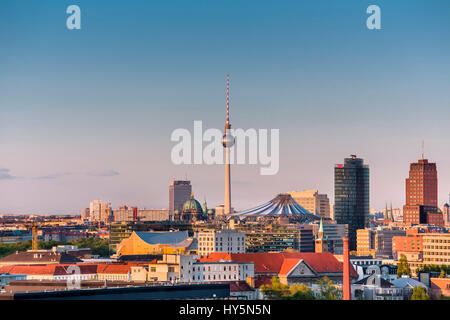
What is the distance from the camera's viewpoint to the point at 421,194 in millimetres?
121938

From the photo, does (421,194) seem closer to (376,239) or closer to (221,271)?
(376,239)

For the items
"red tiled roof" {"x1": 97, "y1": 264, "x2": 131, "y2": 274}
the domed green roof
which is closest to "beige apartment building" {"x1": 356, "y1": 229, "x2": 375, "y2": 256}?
the domed green roof

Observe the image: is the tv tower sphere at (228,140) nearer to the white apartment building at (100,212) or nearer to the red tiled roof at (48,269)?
the red tiled roof at (48,269)

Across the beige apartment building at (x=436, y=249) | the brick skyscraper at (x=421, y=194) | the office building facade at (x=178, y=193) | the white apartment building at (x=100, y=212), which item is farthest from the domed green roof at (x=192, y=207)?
the beige apartment building at (x=436, y=249)

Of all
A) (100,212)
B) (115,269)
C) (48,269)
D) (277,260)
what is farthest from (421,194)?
(48,269)

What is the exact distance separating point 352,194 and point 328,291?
198ft

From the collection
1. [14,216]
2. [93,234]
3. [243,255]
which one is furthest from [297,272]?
[14,216]

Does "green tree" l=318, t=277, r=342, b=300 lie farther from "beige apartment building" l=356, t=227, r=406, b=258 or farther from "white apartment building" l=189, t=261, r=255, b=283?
"beige apartment building" l=356, t=227, r=406, b=258

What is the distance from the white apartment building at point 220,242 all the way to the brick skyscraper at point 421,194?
158 feet

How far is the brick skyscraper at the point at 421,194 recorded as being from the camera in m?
120

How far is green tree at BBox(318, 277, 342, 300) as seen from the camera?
49600mm
